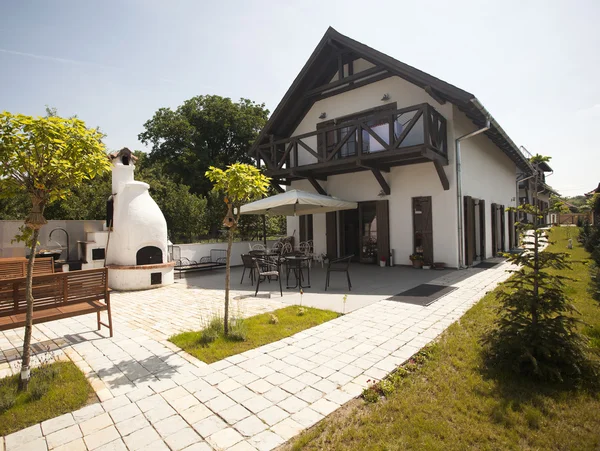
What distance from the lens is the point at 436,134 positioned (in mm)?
9047

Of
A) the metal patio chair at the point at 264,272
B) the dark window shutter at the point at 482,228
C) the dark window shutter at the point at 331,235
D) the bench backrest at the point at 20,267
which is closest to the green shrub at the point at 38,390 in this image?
the metal patio chair at the point at 264,272

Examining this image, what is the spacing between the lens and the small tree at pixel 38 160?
2766 millimetres

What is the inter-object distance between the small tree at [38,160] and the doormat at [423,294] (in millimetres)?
5298

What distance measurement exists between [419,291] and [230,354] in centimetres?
452

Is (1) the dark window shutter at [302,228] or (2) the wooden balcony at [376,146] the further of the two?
(1) the dark window shutter at [302,228]

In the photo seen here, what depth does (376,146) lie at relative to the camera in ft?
35.3

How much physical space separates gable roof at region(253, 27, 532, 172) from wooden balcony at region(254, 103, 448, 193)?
68cm

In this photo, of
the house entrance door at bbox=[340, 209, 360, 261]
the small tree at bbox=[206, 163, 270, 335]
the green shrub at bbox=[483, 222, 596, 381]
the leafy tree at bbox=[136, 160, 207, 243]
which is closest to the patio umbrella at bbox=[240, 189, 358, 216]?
the house entrance door at bbox=[340, 209, 360, 261]

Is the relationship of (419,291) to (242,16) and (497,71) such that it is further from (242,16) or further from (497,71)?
(242,16)

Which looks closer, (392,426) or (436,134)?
(392,426)

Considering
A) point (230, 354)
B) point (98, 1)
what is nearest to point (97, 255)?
point (98, 1)

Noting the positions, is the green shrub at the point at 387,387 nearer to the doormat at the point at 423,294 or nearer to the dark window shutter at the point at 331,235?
the doormat at the point at 423,294

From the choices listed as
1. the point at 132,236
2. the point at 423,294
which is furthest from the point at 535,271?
the point at 132,236

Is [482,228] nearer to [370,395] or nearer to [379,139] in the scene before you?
[379,139]
